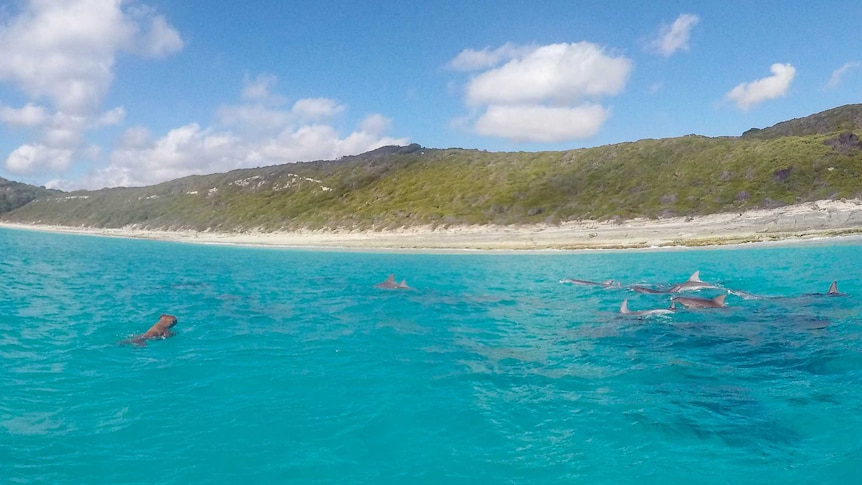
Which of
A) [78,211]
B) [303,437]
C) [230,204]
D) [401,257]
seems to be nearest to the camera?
[303,437]

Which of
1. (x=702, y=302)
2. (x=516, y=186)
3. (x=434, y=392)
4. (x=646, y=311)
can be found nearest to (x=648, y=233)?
(x=516, y=186)

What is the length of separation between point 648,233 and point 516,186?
42833 millimetres

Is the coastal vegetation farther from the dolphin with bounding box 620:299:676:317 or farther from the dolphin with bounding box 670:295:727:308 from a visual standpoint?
the dolphin with bounding box 620:299:676:317

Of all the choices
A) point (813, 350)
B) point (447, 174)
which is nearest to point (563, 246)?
point (813, 350)

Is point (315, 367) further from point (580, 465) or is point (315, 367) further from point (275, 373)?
point (580, 465)

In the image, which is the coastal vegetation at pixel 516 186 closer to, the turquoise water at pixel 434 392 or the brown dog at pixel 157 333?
the turquoise water at pixel 434 392

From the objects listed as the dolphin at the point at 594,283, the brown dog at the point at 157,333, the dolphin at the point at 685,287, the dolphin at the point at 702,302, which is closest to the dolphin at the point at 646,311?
the dolphin at the point at 702,302

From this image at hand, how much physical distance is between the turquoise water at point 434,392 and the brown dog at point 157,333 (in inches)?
17.0

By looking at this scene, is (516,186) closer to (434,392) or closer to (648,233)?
(648,233)

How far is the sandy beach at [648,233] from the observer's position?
189ft

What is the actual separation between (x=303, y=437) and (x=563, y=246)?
52.3m

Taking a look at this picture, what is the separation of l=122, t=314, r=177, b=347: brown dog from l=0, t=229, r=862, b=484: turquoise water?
0.43 meters

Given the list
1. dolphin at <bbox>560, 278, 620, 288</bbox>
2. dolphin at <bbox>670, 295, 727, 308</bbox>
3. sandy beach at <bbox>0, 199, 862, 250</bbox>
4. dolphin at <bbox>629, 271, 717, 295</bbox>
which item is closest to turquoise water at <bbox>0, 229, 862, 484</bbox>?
dolphin at <bbox>670, 295, 727, 308</bbox>

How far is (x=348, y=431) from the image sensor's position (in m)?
10.6
